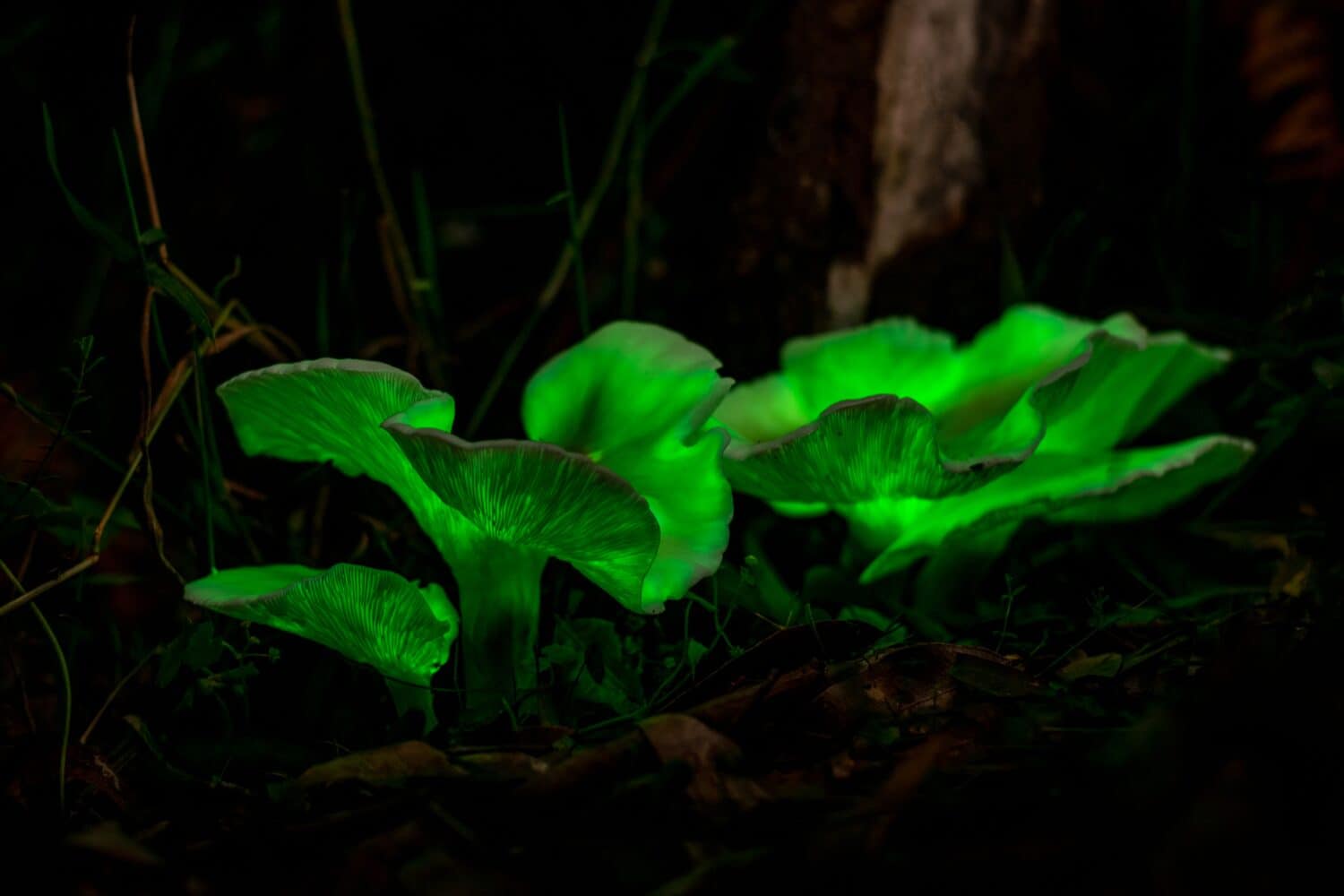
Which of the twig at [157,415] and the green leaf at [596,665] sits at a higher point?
the twig at [157,415]

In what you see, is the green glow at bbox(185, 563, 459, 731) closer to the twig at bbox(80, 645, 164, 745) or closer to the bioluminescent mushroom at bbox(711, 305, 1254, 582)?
the twig at bbox(80, 645, 164, 745)

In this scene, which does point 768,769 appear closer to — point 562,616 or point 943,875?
point 943,875

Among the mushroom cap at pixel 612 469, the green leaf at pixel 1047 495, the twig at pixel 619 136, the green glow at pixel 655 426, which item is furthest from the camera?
the twig at pixel 619 136

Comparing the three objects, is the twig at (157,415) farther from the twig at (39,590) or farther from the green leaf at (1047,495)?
the green leaf at (1047,495)

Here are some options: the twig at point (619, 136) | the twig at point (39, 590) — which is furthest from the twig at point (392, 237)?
the twig at point (39, 590)

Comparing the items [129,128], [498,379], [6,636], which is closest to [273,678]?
[6,636]

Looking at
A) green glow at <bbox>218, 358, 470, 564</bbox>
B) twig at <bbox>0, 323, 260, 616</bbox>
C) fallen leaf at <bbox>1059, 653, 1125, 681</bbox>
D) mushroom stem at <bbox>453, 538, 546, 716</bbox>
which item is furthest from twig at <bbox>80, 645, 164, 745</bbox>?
fallen leaf at <bbox>1059, 653, 1125, 681</bbox>

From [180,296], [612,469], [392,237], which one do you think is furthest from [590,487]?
[392,237]
